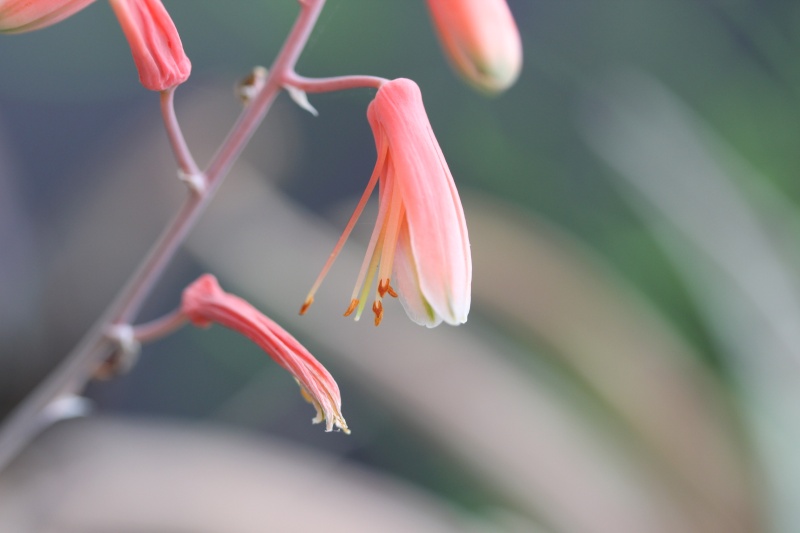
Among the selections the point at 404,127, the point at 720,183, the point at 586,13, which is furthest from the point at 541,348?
the point at 404,127

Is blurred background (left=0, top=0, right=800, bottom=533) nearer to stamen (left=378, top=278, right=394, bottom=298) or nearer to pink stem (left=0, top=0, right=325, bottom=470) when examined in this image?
pink stem (left=0, top=0, right=325, bottom=470)

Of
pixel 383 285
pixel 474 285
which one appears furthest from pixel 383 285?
pixel 474 285

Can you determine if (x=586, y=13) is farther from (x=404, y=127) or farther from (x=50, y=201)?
(x=404, y=127)

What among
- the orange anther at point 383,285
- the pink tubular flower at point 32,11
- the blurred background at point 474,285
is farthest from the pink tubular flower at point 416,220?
the blurred background at point 474,285

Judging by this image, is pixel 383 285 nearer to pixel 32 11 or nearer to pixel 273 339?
pixel 273 339

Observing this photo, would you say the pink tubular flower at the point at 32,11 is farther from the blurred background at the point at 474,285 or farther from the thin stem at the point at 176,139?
the blurred background at the point at 474,285

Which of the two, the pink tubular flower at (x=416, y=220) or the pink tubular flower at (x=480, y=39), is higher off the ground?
the pink tubular flower at (x=480, y=39)
